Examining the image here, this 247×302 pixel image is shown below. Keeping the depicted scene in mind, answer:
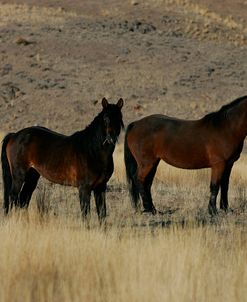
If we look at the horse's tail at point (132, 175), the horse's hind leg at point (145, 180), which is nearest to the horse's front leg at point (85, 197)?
the horse's tail at point (132, 175)

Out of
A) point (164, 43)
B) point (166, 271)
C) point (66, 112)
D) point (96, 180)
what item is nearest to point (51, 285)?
point (166, 271)

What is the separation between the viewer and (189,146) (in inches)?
466

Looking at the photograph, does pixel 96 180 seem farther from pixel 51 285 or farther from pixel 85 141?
pixel 51 285

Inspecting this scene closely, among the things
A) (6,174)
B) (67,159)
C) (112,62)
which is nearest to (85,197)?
(67,159)

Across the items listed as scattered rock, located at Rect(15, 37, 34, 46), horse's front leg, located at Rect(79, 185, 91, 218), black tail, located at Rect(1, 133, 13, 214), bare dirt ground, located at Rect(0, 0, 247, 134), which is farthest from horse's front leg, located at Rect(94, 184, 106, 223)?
scattered rock, located at Rect(15, 37, 34, 46)

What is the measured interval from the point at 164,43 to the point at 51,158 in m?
31.1

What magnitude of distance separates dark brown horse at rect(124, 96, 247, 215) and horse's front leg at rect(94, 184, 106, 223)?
2.05 meters

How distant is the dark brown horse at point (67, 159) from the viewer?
9.41 m

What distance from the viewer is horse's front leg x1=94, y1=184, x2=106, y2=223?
950 centimetres

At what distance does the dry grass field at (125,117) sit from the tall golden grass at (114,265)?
2cm

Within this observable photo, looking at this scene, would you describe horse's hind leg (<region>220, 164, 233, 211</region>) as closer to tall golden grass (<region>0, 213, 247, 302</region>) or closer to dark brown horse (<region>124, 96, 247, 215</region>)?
dark brown horse (<region>124, 96, 247, 215</region>)

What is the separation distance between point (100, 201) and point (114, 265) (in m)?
2.97

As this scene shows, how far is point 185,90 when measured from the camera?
35062 millimetres

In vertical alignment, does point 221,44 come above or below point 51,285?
above
